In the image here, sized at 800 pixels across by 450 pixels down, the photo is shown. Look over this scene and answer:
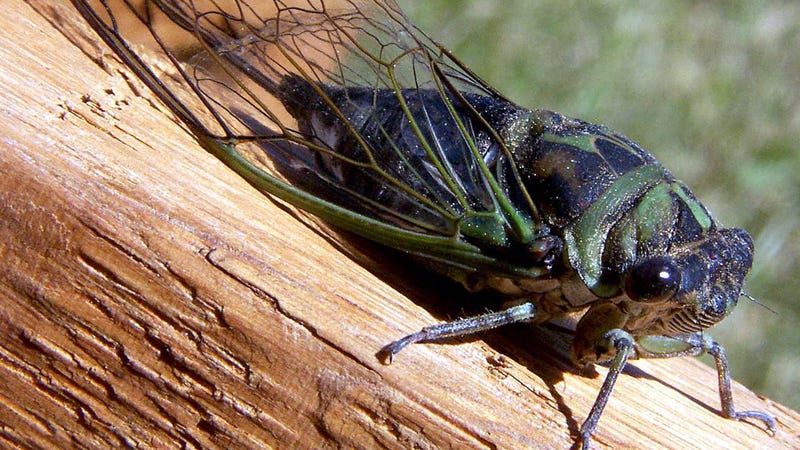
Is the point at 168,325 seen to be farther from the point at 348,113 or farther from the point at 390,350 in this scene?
the point at 348,113

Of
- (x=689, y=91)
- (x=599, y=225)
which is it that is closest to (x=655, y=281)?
(x=599, y=225)

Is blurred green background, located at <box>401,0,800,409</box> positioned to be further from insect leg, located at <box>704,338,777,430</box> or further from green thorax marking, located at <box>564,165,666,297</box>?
green thorax marking, located at <box>564,165,666,297</box>

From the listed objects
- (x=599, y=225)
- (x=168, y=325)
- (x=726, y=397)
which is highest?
(x=599, y=225)

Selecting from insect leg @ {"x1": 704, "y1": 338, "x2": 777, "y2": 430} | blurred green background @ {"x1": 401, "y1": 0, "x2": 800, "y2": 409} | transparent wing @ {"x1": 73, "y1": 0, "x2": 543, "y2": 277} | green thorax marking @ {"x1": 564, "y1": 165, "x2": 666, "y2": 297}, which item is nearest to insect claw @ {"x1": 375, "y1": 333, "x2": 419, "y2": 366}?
transparent wing @ {"x1": 73, "y1": 0, "x2": 543, "y2": 277}

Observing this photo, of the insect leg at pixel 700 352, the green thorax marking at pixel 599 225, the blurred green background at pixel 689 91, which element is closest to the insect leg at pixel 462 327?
the green thorax marking at pixel 599 225

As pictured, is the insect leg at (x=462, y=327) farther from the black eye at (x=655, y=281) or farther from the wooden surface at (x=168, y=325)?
the black eye at (x=655, y=281)

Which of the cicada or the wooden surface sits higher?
the cicada

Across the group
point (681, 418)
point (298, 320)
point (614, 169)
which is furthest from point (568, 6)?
point (298, 320)
